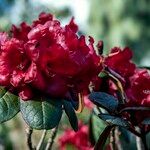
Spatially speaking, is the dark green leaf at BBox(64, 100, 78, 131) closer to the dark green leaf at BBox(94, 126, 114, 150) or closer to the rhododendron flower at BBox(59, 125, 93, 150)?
the dark green leaf at BBox(94, 126, 114, 150)

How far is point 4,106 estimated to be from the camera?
137 centimetres

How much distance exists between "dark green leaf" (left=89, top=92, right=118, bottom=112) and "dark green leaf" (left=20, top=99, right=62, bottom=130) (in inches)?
6.1

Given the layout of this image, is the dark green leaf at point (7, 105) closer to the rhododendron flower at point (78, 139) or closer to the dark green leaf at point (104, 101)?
the dark green leaf at point (104, 101)

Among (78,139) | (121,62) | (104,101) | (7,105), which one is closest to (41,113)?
(7,105)

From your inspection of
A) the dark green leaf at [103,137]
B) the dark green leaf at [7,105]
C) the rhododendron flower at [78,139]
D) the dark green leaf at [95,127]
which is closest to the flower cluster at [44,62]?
the dark green leaf at [7,105]

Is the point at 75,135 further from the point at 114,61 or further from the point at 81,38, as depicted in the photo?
the point at 81,38

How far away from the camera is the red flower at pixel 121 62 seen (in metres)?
1.77

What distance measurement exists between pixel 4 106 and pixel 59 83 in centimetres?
15

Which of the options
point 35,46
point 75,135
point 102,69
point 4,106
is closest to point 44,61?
point 35,46

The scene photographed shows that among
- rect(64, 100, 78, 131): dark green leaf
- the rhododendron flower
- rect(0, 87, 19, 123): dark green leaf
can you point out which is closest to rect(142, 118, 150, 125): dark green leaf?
rect(64, 100, 78, 131): dark green leaf

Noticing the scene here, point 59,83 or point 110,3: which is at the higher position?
point 110,3

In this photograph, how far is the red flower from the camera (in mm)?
1768

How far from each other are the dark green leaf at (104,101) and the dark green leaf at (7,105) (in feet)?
0.74

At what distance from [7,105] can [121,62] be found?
0.52 meters
